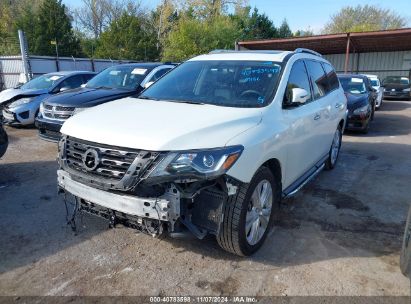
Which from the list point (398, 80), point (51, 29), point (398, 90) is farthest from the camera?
point (51, 29)

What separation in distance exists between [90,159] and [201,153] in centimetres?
99

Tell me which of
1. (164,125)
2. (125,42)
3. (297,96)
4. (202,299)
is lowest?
(202,299)

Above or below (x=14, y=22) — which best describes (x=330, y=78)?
below

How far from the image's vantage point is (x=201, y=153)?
2.89 metres

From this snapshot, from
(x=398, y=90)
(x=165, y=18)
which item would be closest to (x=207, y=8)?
(x=165, y=18)

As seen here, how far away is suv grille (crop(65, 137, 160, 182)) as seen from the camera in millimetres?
2881

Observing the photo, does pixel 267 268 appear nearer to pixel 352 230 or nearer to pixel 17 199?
pixel 352 230

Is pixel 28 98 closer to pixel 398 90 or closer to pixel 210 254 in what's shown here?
pixel 210 254

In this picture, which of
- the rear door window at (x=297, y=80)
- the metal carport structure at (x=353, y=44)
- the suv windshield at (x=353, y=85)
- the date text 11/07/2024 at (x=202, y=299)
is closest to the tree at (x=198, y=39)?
the metal carport structure at (x=353, y=44)

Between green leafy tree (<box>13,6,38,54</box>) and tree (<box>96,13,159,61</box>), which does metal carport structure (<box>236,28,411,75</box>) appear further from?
green leafy tree (<box>13,6,38,54</box>)

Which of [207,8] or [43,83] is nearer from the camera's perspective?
[43,83]

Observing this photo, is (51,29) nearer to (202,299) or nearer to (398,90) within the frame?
(398,90)

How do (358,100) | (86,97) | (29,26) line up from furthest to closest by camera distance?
(29,26), (358,100), (86,97)

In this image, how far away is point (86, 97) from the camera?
7.39 m
